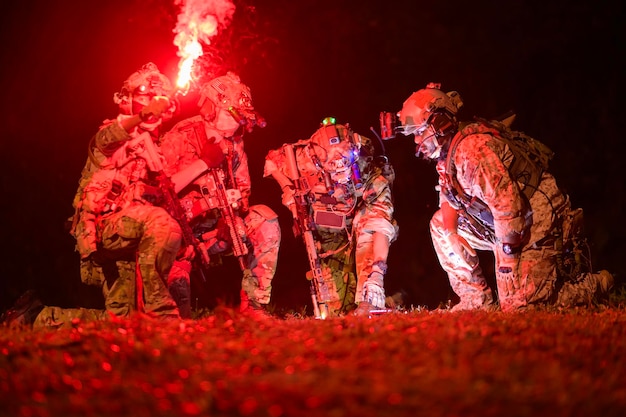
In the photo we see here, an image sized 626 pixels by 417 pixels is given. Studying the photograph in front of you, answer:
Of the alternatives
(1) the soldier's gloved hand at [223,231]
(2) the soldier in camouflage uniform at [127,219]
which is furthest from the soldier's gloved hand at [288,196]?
(2) the soldier in camouflage uniform at [127,219]

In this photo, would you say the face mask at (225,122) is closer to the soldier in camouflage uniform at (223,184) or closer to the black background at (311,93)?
the soldier in camouflage uniform at (223,184)

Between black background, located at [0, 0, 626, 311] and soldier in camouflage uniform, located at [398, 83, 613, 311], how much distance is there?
10.1 feet

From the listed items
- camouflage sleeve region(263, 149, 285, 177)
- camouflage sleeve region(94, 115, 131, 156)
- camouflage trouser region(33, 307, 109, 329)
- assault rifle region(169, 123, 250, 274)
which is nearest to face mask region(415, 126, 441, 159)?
camouflage sleeve region(263, 149, 285, 177)

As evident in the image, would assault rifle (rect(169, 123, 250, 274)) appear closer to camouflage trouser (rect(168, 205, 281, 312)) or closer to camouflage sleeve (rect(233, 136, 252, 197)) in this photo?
camouflage trouser (rect(168, 205, 281, 312))

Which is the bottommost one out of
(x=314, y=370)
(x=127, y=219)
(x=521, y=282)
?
(x=314, y=370)

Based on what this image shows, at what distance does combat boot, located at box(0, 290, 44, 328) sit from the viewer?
9695 millimetres

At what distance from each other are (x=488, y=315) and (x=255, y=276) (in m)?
3.38

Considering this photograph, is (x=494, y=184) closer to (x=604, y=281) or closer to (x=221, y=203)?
(x=604, y=281)

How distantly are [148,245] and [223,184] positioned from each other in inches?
61.8

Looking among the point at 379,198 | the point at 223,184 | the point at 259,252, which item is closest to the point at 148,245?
the point at 223,184

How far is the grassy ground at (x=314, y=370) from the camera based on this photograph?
4684 millimetres

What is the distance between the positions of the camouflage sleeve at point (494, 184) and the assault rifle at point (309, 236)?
7.16 feet

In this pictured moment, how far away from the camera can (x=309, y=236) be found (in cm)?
1055

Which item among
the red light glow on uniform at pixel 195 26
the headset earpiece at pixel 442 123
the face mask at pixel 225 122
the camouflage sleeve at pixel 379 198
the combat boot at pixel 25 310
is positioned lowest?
the combat boot at pixel 25 310
